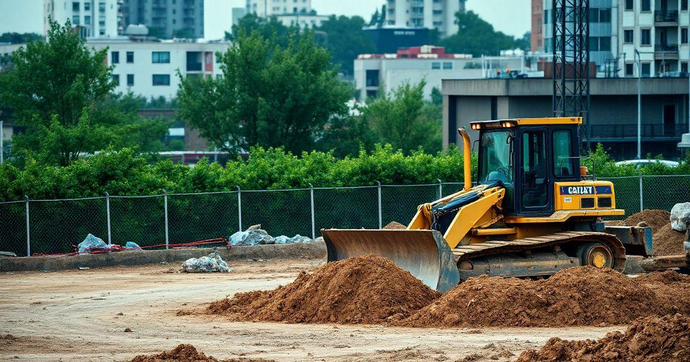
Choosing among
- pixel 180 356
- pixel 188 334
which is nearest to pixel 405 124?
pixel 188 334

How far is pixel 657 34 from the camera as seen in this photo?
92.8m

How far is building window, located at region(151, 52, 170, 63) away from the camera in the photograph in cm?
13462

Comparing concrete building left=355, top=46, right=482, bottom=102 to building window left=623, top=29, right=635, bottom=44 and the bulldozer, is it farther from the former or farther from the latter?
the bulldozer

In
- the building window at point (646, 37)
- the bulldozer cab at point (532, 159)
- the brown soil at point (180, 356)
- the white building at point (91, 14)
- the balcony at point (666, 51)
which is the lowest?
the brown soil at point (180, 356)

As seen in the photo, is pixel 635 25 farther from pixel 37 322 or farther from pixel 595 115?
pixel 37 322

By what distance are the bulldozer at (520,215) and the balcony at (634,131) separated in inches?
1898

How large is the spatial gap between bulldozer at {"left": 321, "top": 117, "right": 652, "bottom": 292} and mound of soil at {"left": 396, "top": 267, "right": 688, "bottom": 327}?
2.10 metres

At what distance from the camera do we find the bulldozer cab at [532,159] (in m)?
20.9

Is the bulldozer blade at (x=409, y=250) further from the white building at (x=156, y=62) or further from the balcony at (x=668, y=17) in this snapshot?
the white building at (x=156, y=62)

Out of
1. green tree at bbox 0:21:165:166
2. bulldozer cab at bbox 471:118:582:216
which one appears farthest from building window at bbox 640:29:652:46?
bulldozer cab at bbox 471:118:582:216

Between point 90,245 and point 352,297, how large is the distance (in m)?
12.2

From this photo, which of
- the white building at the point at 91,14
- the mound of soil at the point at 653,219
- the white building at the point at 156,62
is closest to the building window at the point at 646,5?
the white building at the point at 156,62

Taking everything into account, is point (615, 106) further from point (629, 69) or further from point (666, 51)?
point (629, 69)

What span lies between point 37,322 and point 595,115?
5507cm
